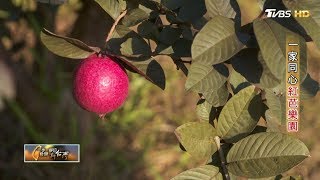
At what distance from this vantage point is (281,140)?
2.59 ft

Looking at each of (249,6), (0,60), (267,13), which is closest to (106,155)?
(0,60)

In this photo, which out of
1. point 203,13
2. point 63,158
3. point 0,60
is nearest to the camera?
point 203,13

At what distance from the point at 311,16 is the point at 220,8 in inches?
5.2

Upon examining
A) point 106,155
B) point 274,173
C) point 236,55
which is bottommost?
point 106,155

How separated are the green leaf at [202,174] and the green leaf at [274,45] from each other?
0.72ft

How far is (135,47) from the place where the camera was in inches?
32.8

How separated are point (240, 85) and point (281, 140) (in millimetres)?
126

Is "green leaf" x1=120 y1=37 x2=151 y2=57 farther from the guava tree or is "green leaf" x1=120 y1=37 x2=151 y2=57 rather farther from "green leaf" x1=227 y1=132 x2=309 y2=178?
"green leaf" x1=227 y1=132 x2=309 y2=178

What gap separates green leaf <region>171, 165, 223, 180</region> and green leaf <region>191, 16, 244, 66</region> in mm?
187

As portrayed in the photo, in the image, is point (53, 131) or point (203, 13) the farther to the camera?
A: point (53, 131)

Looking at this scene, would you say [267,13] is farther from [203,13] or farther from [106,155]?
[106,155]
